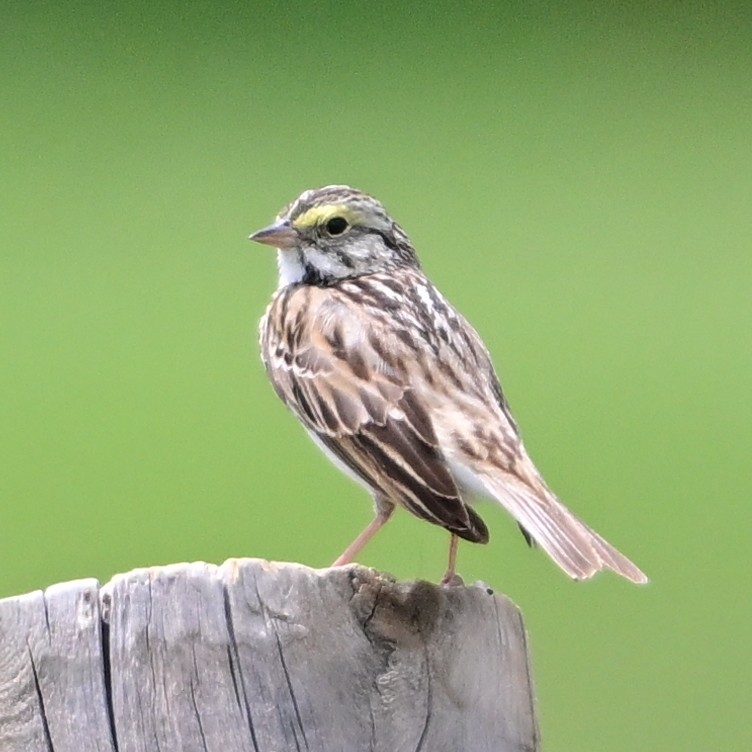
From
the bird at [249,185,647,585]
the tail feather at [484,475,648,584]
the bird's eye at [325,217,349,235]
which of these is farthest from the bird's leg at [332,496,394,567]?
the bird's eye at [325,217,349,235]

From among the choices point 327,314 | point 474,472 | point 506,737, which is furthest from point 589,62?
point 506,737

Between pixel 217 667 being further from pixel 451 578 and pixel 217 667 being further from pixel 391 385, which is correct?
pixel 391 385

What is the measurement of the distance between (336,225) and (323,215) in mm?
50

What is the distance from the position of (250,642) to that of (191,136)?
3.57 m

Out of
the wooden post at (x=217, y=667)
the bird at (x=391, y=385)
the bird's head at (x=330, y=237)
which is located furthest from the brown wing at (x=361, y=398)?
the wooden post at (x=217, y=667)

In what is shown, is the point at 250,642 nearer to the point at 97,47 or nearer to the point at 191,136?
the point at 191,136

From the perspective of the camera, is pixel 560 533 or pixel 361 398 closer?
pixel 560 533

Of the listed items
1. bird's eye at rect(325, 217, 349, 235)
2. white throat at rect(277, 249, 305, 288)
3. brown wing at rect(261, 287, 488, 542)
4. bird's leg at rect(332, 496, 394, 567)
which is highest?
bird's eye at rect(325, 217, 349, 235)

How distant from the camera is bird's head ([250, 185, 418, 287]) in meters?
4.49

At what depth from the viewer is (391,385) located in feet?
12.4

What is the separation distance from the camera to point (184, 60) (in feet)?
19.8

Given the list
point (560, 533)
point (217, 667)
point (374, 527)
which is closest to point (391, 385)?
point (374, 527)

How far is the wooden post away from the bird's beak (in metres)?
1.90

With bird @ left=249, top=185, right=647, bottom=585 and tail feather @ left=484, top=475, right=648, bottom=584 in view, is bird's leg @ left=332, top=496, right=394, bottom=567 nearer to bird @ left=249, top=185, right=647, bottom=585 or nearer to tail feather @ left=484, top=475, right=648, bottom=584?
bird @ left=249, top=185, right=647, bottom=585
